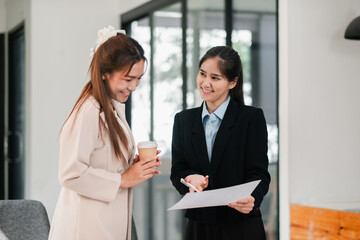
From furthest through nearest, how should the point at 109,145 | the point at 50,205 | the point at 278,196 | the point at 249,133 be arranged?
the point at 50,205 → the point at 278,196 → the point at 249,133 → the point at 109,145

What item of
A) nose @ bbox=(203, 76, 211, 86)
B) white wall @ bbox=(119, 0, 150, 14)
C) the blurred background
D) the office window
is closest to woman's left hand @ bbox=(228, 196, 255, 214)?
nose @ bbox=(203, 76, 211, 86)

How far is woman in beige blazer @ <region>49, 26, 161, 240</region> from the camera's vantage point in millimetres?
1575

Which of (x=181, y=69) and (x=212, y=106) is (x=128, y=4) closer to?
(x=181, y=69)

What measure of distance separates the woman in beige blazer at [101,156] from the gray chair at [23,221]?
0.61 m

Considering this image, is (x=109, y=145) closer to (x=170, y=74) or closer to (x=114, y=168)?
(x=114, y=168)

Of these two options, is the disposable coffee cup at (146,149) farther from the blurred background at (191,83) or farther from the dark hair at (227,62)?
the blurred background at (191,83)

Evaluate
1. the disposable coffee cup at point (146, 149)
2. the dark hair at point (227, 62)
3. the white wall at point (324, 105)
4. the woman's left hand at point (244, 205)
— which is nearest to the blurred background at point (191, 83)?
the white wall at point (324, 105)

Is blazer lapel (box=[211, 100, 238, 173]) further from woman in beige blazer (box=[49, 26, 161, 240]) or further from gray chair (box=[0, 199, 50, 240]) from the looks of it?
gray chair (box=[0, 199, 50, 240])

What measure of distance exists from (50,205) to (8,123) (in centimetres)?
148

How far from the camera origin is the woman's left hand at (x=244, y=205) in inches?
66.7

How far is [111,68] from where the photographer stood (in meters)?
1.62

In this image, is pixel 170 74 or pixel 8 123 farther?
pixel 8 123

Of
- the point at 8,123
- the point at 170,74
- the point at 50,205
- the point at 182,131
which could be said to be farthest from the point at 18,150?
the point at 182,131

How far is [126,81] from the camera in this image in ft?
5.37
